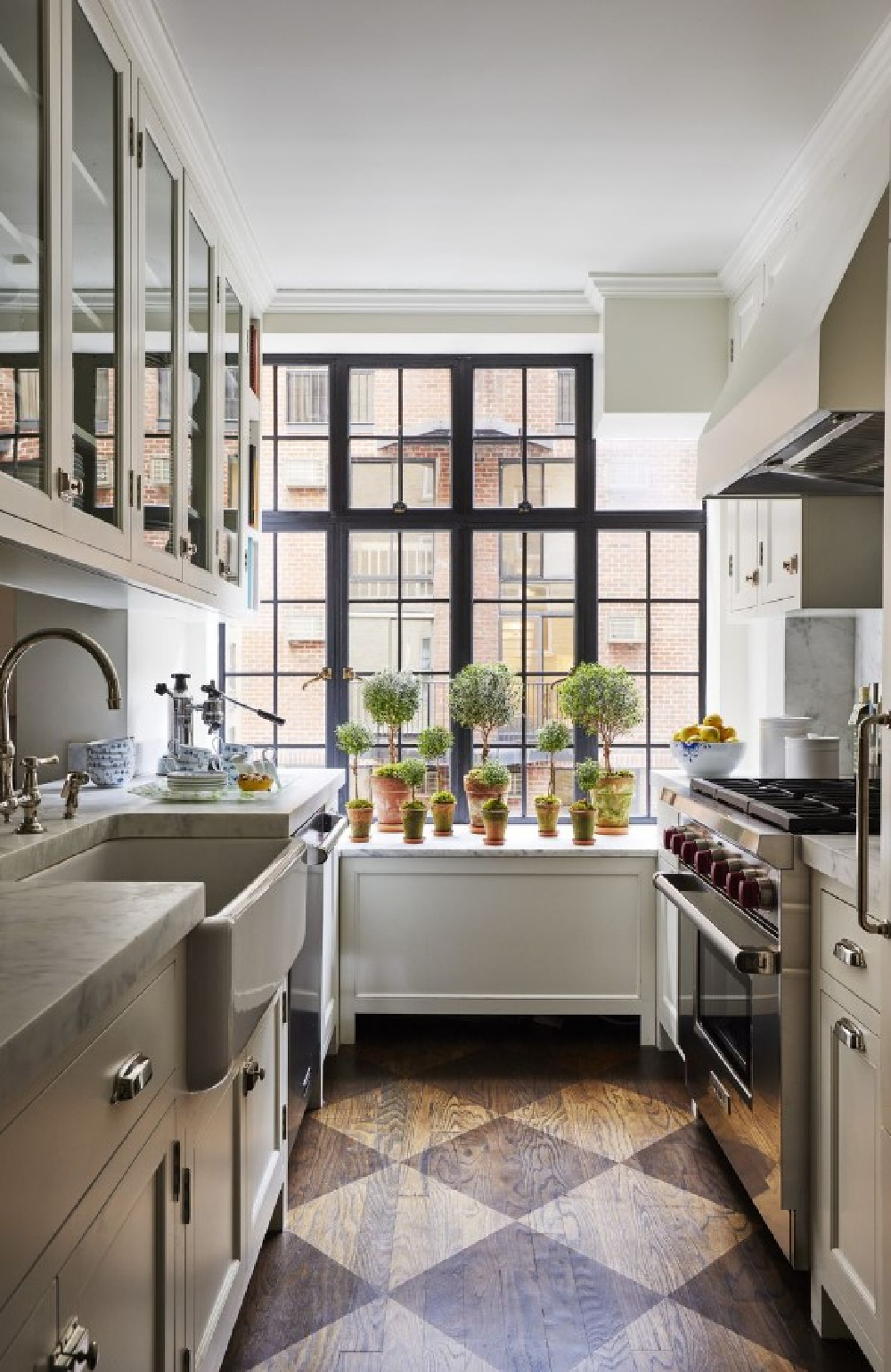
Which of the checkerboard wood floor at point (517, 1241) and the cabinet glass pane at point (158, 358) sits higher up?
the cabinet glass pane at point (158, 358)

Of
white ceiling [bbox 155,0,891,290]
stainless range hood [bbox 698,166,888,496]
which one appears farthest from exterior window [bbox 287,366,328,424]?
stainless range hood [bbox 698,166,888,496]

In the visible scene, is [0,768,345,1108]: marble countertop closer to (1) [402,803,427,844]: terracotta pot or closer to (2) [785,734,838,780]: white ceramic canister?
(1) [402,803,427,844]: terracotta pot

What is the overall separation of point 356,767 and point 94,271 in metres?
2.32

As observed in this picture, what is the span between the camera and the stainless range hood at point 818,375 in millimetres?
1701

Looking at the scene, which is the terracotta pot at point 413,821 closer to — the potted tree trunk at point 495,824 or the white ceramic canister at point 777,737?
the potted tree trunk at point 495,824

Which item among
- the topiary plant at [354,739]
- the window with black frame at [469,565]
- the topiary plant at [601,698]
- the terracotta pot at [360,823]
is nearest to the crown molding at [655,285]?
the window with black frame at [469,565]

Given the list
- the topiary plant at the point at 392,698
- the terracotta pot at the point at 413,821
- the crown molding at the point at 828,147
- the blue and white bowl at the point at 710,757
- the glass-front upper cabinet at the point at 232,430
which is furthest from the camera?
the topiary plant at the point at 392,698

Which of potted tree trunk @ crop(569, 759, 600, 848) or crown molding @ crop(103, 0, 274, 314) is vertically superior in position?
crown molding @ crop(103, 0, 274, 314)

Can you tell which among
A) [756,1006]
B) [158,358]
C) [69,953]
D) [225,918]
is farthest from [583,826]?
[69,953]

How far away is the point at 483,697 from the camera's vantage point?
151 inches

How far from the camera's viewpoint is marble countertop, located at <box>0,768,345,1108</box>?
0.84m

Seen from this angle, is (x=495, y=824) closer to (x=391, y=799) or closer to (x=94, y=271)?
(x=391, y=799)

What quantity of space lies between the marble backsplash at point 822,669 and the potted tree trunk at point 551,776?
2.95 ft

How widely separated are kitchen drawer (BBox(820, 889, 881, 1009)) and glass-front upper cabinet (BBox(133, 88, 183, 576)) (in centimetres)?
154
